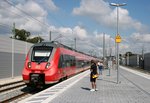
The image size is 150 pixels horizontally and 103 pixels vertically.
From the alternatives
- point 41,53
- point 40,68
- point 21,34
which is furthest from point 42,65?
point 21,34

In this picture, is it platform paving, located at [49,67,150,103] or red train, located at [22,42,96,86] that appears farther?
red train, located at [22,42,96,86]

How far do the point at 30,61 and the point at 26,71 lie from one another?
732mm

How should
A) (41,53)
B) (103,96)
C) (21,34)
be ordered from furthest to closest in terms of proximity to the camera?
(21,34)
(41,53)
(103,96)

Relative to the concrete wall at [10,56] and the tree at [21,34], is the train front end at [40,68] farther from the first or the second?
the tree at [21,34]

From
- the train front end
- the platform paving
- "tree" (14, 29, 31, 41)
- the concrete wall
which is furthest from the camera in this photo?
"tree" (14, 29, 31, 41)

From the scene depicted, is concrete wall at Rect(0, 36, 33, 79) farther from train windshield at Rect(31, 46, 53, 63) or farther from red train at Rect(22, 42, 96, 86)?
red train at Rect(22, 42, 96, 86)

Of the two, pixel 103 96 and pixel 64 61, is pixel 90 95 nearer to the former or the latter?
pixel 103 96

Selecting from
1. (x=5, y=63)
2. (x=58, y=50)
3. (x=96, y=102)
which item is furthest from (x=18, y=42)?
(x=96, y=102)

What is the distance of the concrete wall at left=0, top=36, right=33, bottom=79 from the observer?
→ 28.9 metres

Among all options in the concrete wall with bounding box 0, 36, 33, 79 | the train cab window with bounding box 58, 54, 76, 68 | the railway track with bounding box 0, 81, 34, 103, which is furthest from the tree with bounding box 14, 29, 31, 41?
the railway track with bounding box 0, 81, 34, 103

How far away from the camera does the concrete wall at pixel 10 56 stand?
28875mm

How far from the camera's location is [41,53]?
755 inches

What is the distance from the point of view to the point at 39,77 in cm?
1802

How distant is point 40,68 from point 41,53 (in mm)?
1307
